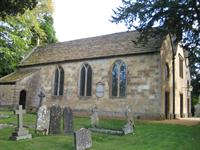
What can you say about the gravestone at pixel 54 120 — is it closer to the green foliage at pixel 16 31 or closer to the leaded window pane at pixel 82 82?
the leaded window pane at pixel 82 82

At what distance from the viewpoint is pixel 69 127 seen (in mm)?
13609

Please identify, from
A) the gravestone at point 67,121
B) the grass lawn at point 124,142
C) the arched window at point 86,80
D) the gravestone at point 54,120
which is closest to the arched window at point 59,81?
the arched window at point 86,80

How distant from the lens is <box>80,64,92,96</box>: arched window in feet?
84.0

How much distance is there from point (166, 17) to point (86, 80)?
34.1 feet

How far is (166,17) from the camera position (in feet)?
61.2

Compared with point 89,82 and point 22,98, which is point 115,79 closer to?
point 89,82

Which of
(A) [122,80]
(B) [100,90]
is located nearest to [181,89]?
(A) [122,80]

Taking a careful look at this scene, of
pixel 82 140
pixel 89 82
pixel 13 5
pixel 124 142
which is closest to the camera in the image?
pixel 82 140

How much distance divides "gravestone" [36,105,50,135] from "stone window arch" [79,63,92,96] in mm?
12235

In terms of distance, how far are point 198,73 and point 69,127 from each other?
3298cm

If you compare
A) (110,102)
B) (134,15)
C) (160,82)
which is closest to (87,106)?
(110,102)

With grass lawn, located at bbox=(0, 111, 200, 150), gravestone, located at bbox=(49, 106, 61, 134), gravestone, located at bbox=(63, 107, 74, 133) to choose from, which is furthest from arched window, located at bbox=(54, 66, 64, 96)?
gravestone, located at bbox=(49, 106, 61, 134)

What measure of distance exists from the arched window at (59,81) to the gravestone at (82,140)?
56.5 feet

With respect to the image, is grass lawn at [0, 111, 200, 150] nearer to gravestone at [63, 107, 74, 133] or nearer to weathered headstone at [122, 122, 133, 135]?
weathered headstone at [122, 122, 133, 135]
